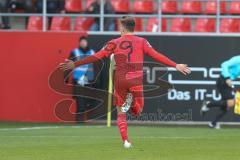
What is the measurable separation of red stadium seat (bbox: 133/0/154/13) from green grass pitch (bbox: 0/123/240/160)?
5.20m

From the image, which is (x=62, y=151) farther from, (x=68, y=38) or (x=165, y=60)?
(x=68, y=38)

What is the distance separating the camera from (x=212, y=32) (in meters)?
21.7

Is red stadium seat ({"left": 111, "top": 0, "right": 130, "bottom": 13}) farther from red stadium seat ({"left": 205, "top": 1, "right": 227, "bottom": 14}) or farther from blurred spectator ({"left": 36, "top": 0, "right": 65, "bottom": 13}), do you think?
red stadium seat ({"left": 205, "top": 1, "right": 227, "bottom": 14})

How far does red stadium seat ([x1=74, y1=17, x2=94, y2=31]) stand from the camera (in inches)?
877

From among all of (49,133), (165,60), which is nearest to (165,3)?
(49,133)

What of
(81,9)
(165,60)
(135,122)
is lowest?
(135,122)

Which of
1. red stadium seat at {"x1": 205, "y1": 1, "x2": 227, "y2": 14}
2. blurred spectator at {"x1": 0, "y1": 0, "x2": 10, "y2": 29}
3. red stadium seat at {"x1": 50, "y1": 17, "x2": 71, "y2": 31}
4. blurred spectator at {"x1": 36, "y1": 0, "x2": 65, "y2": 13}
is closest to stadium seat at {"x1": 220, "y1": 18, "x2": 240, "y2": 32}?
red stadium seat at {"x1": 205, "y1": 1, "x2": 227, "y2": 14}

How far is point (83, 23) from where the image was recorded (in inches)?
881

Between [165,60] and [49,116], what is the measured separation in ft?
30.9

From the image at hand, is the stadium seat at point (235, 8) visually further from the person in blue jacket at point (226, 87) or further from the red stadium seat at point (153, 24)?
the person in blue jacket at point (226, 87)

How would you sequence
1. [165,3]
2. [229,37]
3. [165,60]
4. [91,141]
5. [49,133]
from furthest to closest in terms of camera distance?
1. [165,3]
2. [229,37]
3. [49,133]
4. [91,141]
5. [165,60]

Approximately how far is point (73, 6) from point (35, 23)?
1394 millimetres

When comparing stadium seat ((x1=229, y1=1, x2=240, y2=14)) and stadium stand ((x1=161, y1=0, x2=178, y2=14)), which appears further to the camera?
stadium stand ((x1=161, y1=0, x2=178, y2=14))

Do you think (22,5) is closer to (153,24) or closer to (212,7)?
(153,24)
